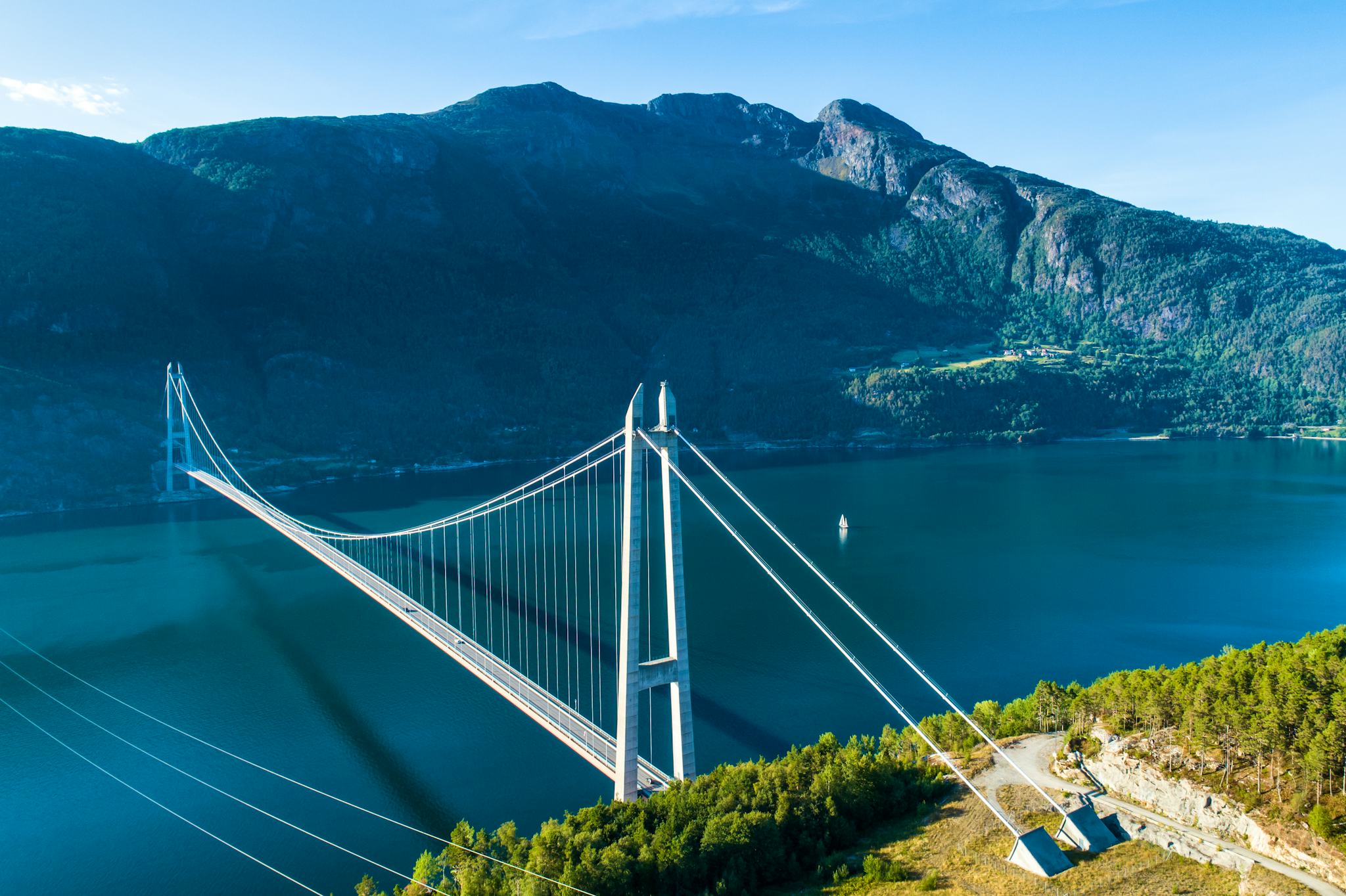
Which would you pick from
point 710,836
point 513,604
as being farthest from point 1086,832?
point 513,604

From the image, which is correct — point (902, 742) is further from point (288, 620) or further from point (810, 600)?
point (288, 620)

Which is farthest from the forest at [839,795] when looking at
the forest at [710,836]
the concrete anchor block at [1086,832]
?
the concrete anchor block at [1086,832]

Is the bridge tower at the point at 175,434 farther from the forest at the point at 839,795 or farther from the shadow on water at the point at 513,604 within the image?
the forest at the point at 839,795

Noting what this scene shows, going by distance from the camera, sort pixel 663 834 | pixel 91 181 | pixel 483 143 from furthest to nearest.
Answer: pixel 483 143
pixel 91 181
pixel 663 834

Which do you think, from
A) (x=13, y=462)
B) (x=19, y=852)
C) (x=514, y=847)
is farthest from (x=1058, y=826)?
(x=13, y=462)

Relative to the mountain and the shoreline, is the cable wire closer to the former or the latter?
the mountain

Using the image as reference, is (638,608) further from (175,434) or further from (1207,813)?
(175,434)
